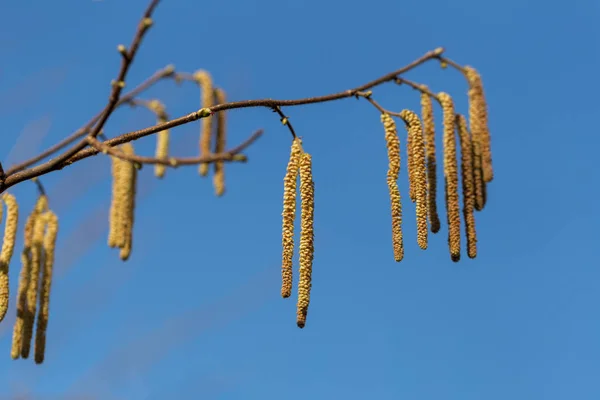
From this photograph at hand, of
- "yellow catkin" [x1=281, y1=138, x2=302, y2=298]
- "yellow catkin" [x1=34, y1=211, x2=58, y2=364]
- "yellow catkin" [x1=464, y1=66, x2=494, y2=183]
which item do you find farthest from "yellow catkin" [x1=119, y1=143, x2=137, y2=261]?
"yellow catkin" [x1=464, y1=66, x2=494, y2=183]

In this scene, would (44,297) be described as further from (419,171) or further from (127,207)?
(419,171)

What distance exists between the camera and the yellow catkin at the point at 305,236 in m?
1.82

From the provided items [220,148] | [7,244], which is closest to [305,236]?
[7,244]

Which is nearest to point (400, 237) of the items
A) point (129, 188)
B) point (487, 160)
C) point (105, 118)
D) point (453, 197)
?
point (453, 197)

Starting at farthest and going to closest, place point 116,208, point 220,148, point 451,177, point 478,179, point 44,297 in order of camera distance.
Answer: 1. point 220,148
2. point 116,208
3. point 44,297
4. point 478,179
5. point 451,177

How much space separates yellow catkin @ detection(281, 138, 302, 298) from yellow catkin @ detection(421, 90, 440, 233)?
1.53ft

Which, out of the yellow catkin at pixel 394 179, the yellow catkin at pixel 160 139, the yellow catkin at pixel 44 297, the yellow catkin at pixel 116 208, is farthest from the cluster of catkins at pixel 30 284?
the yellow catkin at pixel 394 179

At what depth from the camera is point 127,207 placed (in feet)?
8.89

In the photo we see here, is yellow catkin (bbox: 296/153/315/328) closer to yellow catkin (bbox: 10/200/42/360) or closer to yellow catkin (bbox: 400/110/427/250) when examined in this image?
yellow catkin (bbox: 400/110/427/250)

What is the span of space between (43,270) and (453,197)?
4.08 feet

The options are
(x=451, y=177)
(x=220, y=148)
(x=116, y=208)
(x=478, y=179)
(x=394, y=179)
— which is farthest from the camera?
(x=220, y=148)

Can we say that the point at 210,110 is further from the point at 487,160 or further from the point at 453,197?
the point at 487,160

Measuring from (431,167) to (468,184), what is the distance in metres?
0.14

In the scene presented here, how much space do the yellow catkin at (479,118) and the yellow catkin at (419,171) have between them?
1.09 feet
